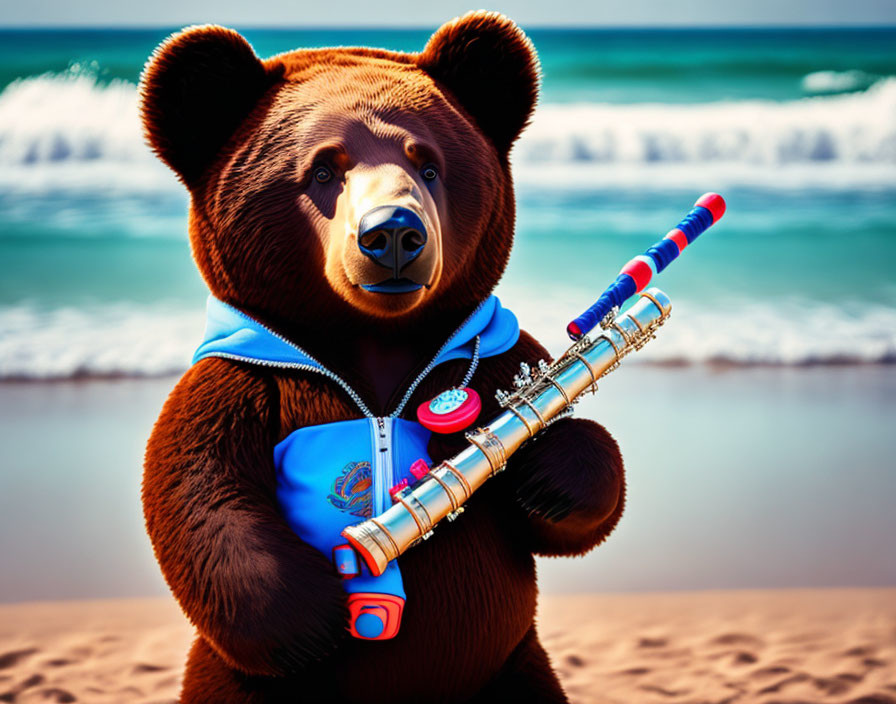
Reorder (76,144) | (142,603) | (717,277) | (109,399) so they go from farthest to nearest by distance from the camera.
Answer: (76,144), (717,277), (109,399), (142,603)

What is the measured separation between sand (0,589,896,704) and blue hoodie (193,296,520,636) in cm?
151

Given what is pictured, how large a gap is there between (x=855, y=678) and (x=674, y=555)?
78cm

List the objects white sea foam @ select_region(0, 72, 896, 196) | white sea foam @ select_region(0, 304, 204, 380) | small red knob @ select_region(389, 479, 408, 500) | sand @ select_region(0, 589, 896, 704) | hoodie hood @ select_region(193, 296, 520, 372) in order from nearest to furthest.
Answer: small red knob @ select_region(389, 479, 408, 500) < hoodie hood @ select_region(193, 296, 520, 372) < sand @ select_region(0, 589, 896, 704) < white sea foam @ select_region(0, 304, 204, 380) < white sea foam @ select_region(0, 72, 896, 196)

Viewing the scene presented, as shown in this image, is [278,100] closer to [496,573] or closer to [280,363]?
[280,363]

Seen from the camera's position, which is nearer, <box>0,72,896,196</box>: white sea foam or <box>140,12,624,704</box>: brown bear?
<box>140,12,624,704</box>: brown bear

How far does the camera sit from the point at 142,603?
11.4ft

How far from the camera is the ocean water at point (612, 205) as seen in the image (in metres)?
5.98

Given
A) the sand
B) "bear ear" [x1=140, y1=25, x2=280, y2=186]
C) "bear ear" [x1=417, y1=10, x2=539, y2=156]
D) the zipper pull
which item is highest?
"bear ear" [x1=417, y1=10, x2=539, y2=156]

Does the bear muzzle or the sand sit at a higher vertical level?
the bear muzzle

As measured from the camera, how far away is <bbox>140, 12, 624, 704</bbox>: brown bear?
1.70m

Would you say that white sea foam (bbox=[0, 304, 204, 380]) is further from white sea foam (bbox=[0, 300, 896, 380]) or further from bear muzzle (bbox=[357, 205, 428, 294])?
bear muzzle (bbox=[357, 205, 428, 294])

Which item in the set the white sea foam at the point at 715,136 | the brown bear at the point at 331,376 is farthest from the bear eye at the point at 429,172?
the white sea foam at the point at 715,136

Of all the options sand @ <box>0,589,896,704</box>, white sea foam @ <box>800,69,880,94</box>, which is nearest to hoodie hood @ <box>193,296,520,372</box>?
sand @ <box>0,589,896,704</box>

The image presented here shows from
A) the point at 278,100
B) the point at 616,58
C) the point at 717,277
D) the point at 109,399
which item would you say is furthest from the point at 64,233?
the point at 616,58
